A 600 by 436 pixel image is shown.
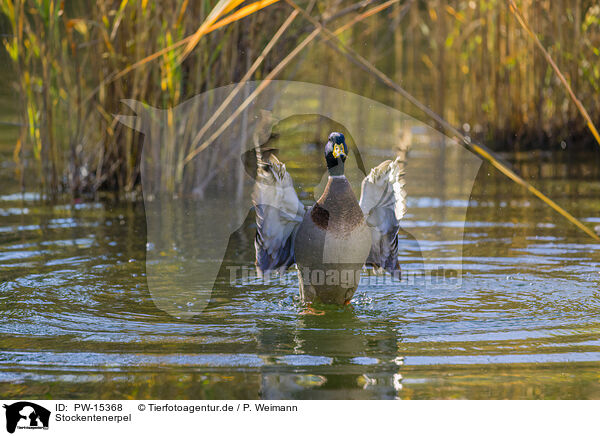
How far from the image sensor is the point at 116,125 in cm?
759

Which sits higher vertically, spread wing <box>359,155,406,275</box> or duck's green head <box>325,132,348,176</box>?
duck's green head <box>325,132,348,176</box>

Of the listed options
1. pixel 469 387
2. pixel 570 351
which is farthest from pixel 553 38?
pixel 469 387

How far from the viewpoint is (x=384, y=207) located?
4895mm

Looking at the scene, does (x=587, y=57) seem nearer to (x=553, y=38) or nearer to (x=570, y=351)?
(x=553, y=38)

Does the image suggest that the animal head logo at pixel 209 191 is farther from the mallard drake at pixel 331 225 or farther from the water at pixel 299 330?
the mallard drake at pixel 331 225

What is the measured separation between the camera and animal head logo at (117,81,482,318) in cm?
558

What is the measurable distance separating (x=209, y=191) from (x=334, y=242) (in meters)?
3.24

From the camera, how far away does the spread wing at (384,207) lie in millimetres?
4758

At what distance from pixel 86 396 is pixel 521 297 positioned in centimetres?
258
